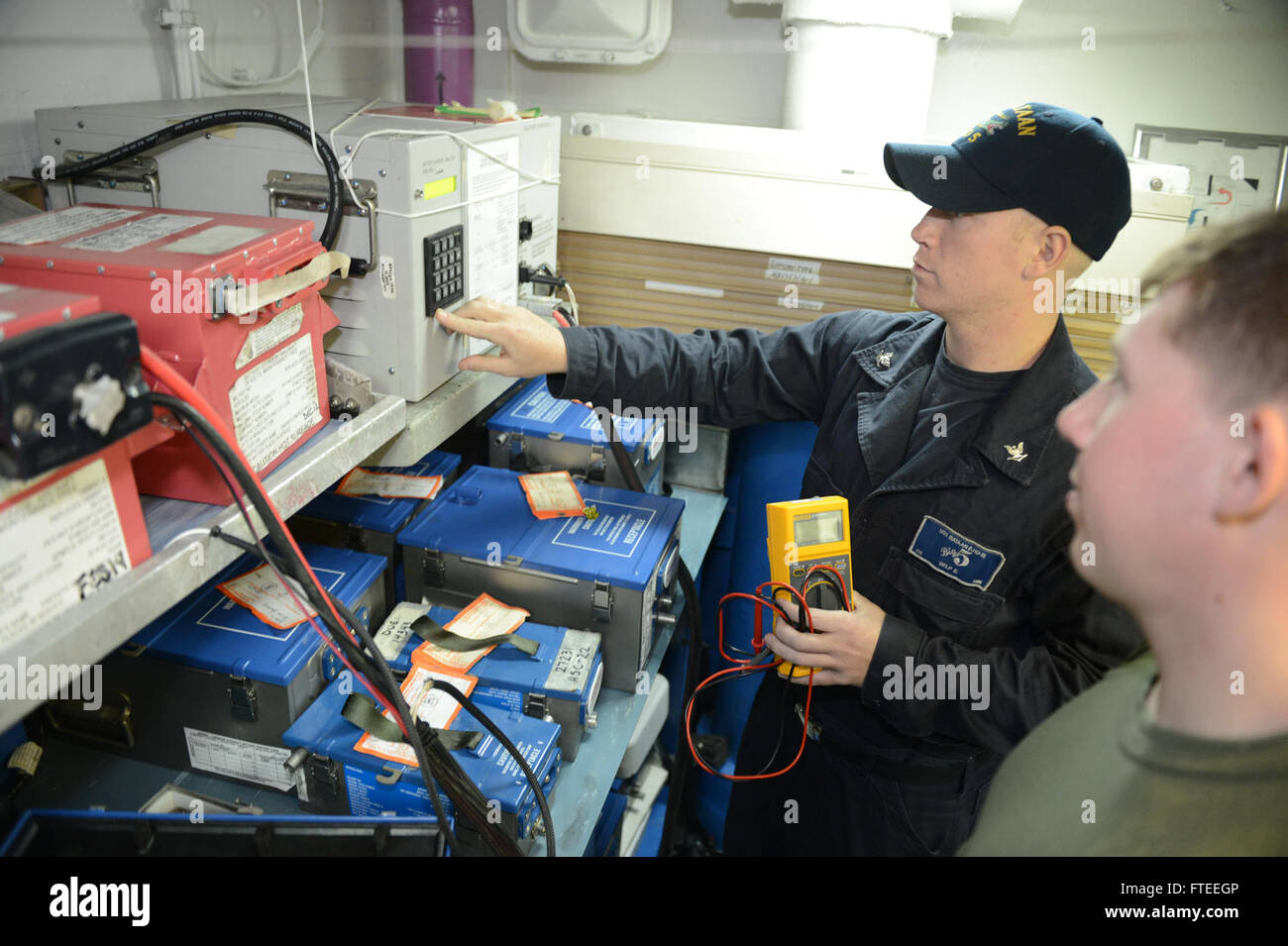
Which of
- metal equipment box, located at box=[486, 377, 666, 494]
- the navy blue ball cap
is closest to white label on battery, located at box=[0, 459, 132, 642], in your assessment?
metal equipment box, located at box=[486, 377, 666, 494]

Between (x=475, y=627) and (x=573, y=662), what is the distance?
0.55 ft

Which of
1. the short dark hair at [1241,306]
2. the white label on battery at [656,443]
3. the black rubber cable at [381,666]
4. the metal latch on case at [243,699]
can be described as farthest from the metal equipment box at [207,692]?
the short dark hair at [1241,306]

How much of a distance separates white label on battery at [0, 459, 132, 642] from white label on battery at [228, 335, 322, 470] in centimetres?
17

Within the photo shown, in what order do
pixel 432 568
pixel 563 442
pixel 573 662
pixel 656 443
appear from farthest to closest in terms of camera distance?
pixel 656 443 < pixel 563 442 < pixel 432 568 < pixel 573 662

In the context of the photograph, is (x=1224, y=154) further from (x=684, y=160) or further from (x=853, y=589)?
(x=853, y=589)

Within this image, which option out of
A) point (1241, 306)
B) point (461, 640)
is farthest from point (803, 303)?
point (1241, 306)

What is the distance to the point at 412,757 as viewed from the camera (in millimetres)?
1021

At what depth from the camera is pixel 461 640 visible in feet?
4.00

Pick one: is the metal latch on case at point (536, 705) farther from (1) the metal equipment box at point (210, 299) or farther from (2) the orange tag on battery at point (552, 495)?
(1) the metal equipment box at point (210, 299)

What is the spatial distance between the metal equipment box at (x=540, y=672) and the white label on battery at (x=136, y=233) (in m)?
0.63

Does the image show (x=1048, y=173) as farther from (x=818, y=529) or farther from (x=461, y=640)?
(x=461, y=640)

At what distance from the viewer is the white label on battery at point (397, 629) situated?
121 centimetres

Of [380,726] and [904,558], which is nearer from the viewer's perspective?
[380,726]

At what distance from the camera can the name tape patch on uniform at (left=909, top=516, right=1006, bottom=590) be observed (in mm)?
1187
